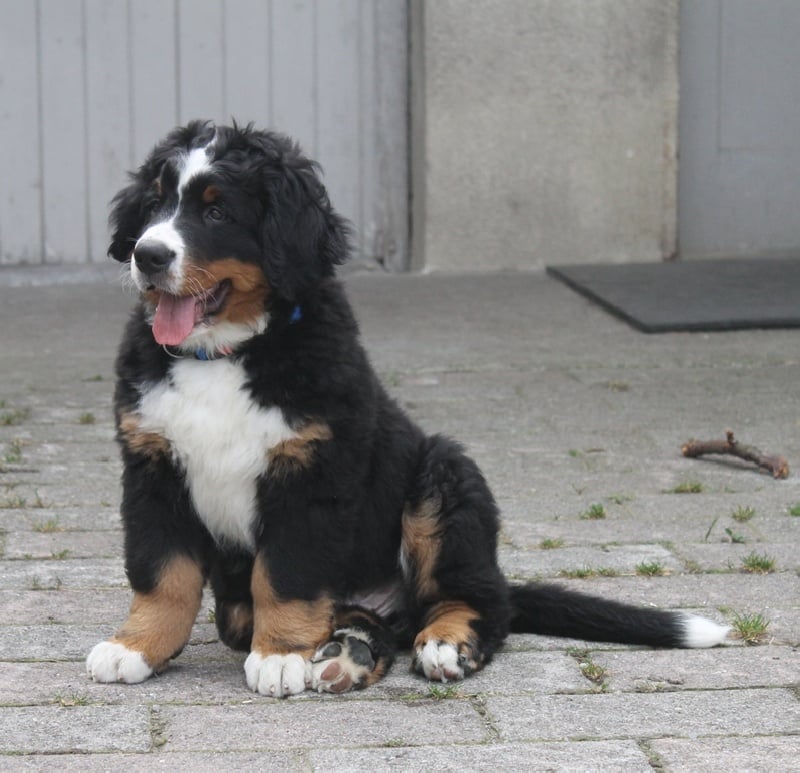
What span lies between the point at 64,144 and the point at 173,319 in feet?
21.0

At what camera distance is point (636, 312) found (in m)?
8.37

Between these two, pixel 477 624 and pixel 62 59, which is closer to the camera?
pixel 477 624

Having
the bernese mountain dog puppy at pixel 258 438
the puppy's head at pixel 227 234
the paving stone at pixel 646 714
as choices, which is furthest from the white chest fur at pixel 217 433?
the paving stone at pixel 646 714

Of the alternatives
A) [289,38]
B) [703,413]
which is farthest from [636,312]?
[289,38]

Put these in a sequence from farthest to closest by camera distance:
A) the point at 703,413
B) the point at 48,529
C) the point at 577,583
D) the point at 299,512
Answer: the point at 703,413
the point at 48,529
the point at 577,583
the point at 299,512

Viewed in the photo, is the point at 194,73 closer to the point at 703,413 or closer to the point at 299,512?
the point at 703,413

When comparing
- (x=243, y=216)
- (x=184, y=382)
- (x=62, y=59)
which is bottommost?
(x=184, y=382)

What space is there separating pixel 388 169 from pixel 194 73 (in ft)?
4.35

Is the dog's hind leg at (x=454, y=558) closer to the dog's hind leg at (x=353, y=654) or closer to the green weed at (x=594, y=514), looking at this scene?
the dog's hind leg at (x=353, y=654)

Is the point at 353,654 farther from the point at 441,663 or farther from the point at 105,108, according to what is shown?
the point at 105,108

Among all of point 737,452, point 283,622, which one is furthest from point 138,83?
point 283,622

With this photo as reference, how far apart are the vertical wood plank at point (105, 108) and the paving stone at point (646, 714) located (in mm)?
6736

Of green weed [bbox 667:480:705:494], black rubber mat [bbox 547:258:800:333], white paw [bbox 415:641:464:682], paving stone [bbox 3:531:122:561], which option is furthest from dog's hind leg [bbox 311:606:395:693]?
black rubber mat [bbox 547:258:800:333]

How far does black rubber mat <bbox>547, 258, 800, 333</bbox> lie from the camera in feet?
26.6
